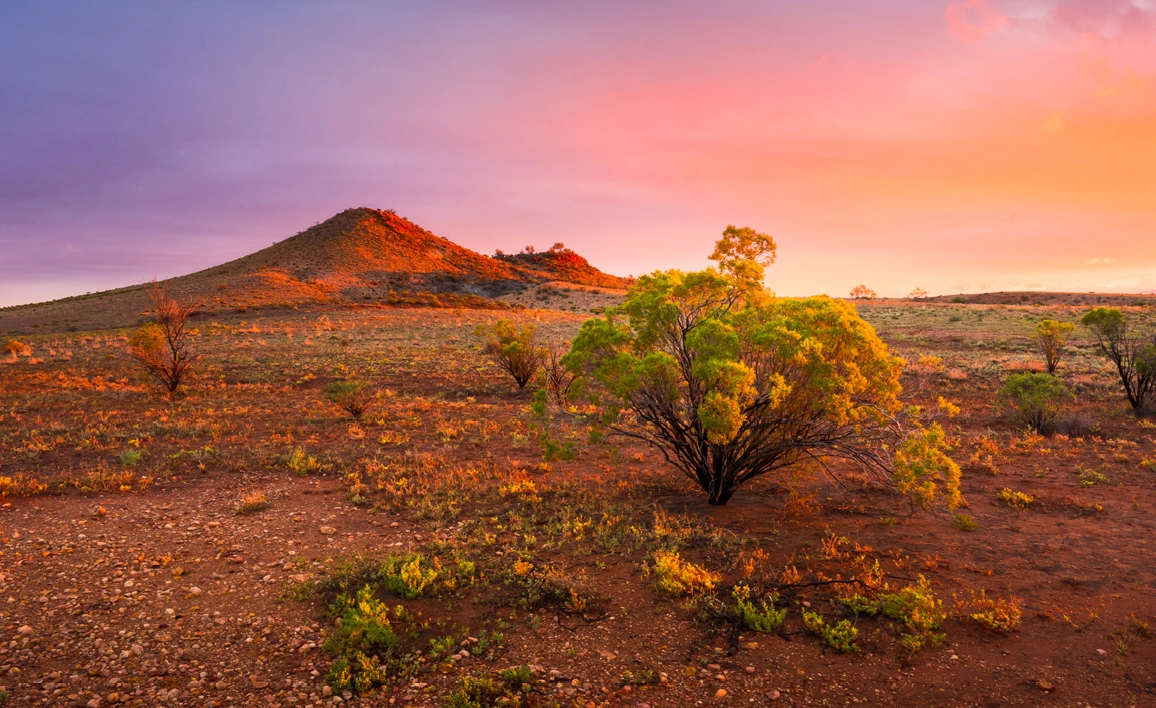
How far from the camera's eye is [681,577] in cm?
745

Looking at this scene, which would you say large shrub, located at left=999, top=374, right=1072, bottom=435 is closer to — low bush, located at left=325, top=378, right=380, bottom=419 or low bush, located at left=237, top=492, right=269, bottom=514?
low bush, located at left=237, top=492, right=269, bottom=514

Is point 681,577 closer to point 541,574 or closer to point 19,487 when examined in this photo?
point 541,574

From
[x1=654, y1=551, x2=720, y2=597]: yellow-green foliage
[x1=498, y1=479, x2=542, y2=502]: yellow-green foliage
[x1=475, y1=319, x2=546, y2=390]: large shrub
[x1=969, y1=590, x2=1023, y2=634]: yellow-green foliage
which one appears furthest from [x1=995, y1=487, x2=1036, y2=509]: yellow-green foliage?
[x1=475, y1=319, x2=546, y2=390]: large shrub

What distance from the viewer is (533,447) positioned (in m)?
15.1

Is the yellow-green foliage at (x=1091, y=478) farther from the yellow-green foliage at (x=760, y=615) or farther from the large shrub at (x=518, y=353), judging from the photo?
the large shrub at (x=518, y=353)

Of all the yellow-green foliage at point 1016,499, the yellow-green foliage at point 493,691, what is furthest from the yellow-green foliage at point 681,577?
the yellow-green foliage at point 1016,499

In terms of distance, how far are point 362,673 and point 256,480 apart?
7878 millimetres

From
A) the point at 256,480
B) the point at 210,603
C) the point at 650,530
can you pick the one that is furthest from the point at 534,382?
the point at 210,603

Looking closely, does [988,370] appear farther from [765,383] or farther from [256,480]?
[256,480]

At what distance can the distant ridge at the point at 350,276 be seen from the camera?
6450 centimetres

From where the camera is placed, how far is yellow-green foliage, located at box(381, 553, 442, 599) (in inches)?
289

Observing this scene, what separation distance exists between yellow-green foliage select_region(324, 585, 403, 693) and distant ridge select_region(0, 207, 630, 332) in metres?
51.4

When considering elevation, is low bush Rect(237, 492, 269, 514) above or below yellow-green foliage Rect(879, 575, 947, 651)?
above

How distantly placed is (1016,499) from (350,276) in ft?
293
